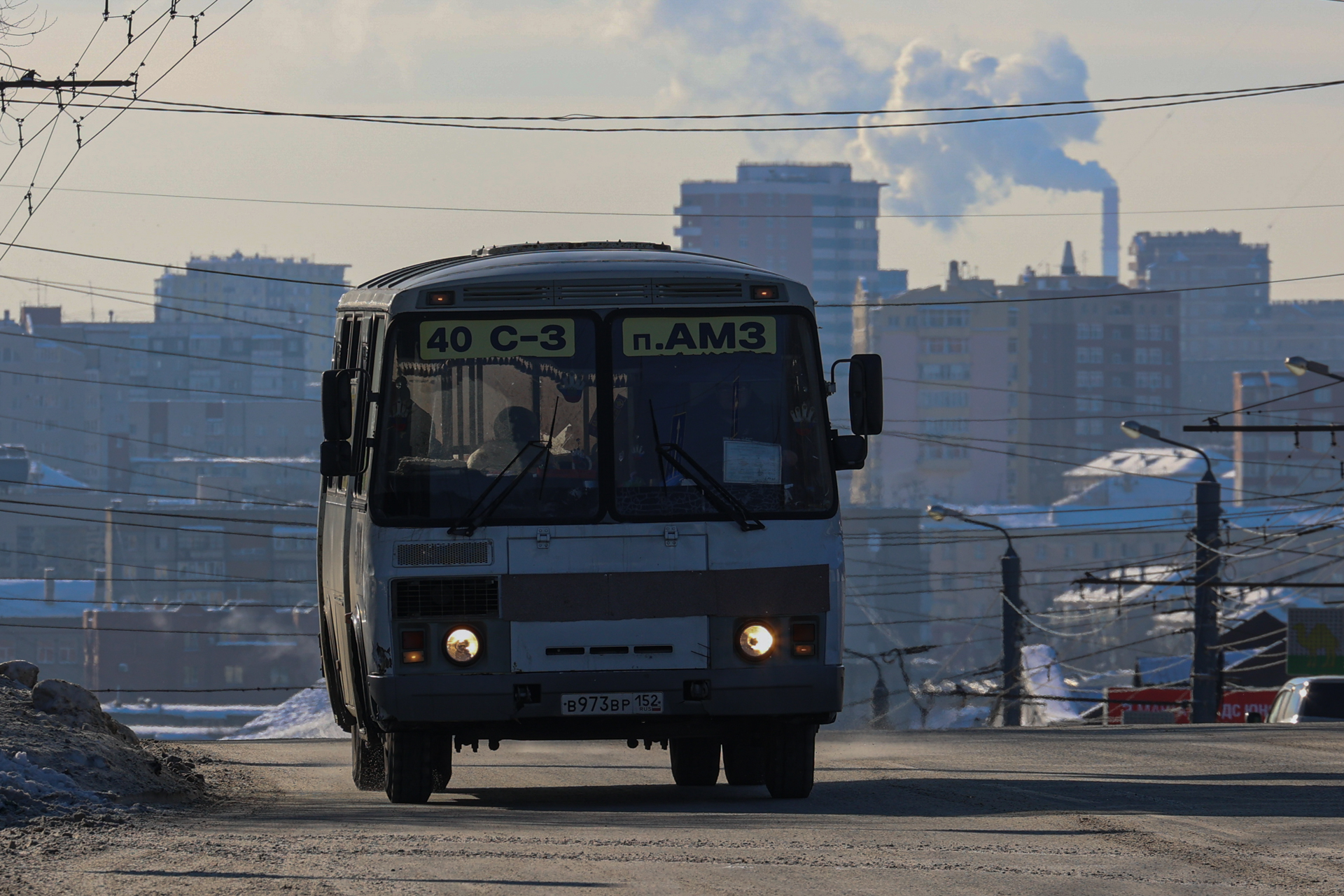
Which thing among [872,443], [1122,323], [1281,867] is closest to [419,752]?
[1281,867]

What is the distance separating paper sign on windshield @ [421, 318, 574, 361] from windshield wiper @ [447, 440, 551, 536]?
507mm

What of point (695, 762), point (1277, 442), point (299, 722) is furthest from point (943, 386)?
point (695, 762)

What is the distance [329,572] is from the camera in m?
12.5

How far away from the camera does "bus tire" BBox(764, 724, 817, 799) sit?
435 inches

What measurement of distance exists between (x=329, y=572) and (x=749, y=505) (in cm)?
333

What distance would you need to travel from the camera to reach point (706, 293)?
10617 mm

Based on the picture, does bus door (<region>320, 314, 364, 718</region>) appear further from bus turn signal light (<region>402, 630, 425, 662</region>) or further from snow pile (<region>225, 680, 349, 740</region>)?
snow pile (<region>225, 680, 349, 740</region>)

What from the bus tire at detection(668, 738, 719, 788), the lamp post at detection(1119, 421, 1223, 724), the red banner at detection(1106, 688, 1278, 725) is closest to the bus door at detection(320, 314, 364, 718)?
the bus tire at detection(668, 738, 719, 788)

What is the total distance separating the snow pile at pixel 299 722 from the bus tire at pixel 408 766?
5838 centimetres

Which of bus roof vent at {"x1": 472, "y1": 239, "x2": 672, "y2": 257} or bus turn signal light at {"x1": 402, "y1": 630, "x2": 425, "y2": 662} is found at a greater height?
bus roof vent at {"x1": 472, "y1": 239, "x2": 672, "y2": 257}

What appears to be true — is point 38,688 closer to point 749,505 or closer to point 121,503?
point 749,505

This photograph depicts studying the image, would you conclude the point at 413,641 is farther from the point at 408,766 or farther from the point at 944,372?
the point at 944,372

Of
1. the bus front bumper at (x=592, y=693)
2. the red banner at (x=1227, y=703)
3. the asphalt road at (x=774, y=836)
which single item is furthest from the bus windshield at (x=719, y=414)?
the red banner at (x=1227, y=703)

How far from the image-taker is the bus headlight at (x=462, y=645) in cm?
1018
